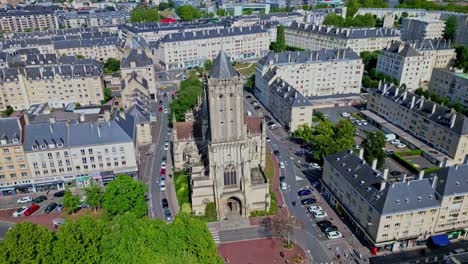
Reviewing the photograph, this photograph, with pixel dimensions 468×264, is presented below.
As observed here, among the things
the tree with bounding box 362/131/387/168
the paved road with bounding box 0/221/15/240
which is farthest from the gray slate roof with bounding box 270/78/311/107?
the paved road with bounding box 0/221/15/240

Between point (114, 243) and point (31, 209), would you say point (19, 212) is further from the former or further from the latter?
point (114, 243)

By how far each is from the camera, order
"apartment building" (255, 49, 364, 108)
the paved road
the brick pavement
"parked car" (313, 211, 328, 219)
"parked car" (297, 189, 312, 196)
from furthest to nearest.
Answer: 1. "apartment building" (255, 49, 364, 108)
2. "parked car" (297, 189, 312, 196)
3. "parked car" (313, 211, 328, 219)
4. the paved road
5. the brick pavement

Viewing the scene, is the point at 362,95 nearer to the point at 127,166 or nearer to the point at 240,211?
the point at 240,211

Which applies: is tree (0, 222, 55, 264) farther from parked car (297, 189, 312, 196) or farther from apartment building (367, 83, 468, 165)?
apartment building (367, 83, 468, 165)

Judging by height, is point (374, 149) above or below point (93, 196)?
above

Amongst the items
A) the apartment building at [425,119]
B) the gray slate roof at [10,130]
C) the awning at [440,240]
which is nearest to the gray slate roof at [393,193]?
the awning at [440,240]

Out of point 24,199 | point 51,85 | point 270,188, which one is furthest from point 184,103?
point 51,85
